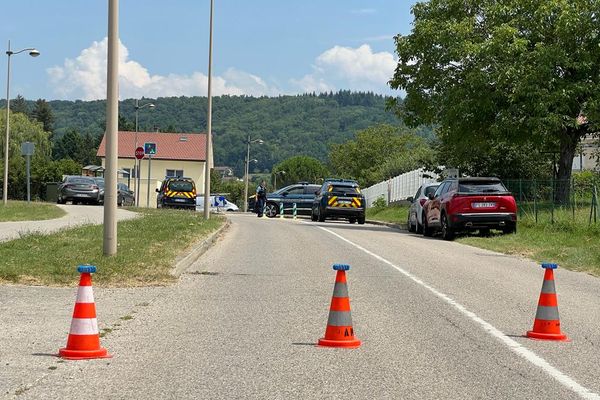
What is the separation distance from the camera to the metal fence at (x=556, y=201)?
979 inches

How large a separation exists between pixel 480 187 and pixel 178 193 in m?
22.1

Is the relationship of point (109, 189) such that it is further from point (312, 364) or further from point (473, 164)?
point (473, 164)

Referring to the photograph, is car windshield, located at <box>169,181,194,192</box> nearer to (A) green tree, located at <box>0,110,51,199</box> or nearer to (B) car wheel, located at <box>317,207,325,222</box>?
(B) car wheel, located at <box>317,207,325,222</box>

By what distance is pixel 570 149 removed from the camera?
1251 inches

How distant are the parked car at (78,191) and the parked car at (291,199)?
9.15 meters

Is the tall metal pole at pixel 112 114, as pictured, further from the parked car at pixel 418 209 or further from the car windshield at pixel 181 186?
the car windshield at pixel 181 186

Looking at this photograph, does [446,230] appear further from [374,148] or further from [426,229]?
[374,148]

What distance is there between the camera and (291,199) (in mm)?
46438

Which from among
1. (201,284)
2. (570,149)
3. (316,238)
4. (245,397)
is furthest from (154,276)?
(570,149)

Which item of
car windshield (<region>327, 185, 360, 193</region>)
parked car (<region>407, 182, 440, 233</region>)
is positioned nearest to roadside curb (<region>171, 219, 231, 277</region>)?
parked car (<region>407, 182, 440, 233</region>)

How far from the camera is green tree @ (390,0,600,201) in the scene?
1118 inches

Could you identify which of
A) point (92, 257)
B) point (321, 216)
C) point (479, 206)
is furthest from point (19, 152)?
point (92, 257)

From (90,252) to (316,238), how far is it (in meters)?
9.96

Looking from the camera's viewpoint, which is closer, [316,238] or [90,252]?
[90,252]
